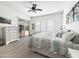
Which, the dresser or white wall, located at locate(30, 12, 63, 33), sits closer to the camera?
the dresser

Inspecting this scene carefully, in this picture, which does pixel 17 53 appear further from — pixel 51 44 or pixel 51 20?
pixel 51 20

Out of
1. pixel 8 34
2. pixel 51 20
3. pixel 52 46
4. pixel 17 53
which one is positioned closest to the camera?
pixel 52 46

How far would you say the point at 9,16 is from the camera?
5219 millimetres

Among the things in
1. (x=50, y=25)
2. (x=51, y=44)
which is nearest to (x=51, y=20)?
(x=50, y=25)

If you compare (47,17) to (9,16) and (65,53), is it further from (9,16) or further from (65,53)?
(65,53)

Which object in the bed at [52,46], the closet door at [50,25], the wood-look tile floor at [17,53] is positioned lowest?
the wood-look tile floor at [17,53]

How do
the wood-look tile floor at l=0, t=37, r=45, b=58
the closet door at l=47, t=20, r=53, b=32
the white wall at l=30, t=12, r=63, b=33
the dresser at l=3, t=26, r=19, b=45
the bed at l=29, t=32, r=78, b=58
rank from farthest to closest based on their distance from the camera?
the closet door at l=47, t=20, r=53, b=32
the white wall at l=30, t=12, r=63, b=33
the dresser at l=3, t=26, r=19, b=45
the wood-look tile floor at l=0, t=37, r=45, b=58
the bed at l=29, t=32, r=78, b=58

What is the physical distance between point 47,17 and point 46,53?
5681mm

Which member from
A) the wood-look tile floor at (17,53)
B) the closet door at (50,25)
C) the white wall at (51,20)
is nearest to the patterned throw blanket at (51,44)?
the wood-look tile floor at (17,53)

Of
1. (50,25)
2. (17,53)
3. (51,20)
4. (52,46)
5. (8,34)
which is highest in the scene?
(51,20)

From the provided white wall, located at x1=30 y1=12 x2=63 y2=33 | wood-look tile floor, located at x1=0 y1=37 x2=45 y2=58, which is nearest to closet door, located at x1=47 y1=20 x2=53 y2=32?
white wall, located at x1=30 y1=12 x2=63 y2=33

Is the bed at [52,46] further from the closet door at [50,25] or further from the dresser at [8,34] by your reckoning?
the closet door at [50,25]

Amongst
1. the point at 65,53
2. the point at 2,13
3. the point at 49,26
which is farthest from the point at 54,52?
the point at 49,26

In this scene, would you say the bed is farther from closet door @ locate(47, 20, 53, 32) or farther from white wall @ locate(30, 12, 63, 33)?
closet door @ locate(47, 20, 53, 32)
